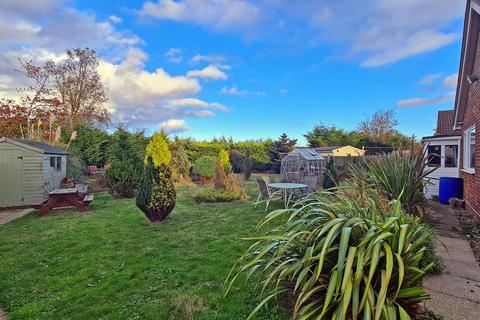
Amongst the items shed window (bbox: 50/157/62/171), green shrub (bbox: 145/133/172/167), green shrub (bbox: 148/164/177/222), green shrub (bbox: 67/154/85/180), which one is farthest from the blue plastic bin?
green shrub (bbox: 67/154/85/180)

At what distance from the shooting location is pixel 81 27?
10.1 meters

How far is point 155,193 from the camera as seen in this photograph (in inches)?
250

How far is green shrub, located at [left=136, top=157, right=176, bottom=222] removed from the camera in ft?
20.7

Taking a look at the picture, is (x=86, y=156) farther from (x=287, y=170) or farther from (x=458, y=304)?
(x=458, y=304)

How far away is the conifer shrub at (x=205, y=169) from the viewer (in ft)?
49.0

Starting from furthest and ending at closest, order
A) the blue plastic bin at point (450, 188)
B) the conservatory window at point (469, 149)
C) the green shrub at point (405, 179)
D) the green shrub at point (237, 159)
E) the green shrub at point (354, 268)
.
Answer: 1. the green shrub at point (237, 159)
2. the blue plastic bin at point (450, 188)
3. the conservatory window at point (469, 149)
4. the green shrub at point (405, 179)
5. the green shrub at point (354, 268)

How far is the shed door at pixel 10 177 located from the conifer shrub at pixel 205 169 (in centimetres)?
800

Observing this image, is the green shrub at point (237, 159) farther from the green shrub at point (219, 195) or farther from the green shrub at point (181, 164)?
the green shrub at point (219, 195)

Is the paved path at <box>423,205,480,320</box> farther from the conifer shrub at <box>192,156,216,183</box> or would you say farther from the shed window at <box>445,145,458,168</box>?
the conifer shrub at <box>192,156,216,183</box>

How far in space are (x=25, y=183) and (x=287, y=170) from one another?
8893 mm

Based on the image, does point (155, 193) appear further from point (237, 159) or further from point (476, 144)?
point (237, 159)

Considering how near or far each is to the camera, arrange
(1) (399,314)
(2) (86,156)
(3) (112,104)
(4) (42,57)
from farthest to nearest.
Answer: (3) (112,104), (4) (42,57), (2) (86,156), (1) (399,314)

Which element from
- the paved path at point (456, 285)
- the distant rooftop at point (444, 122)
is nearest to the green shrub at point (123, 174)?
the paved path at point (456, 285)

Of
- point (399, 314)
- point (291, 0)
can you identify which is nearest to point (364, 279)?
point (399, 314)
